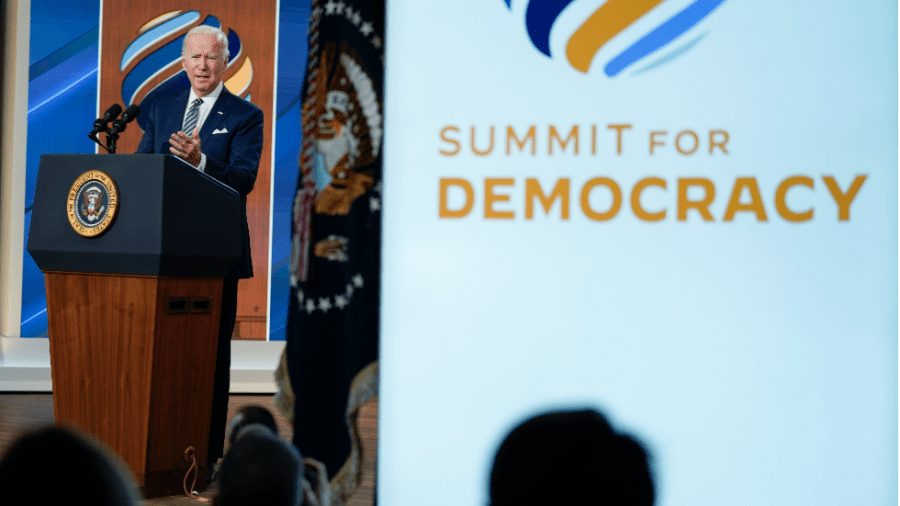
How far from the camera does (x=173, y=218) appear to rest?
1.87 m

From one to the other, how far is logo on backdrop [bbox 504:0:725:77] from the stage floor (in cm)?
114

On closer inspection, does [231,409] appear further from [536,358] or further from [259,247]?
[536,358]

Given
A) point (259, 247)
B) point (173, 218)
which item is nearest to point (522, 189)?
point (173, 218)

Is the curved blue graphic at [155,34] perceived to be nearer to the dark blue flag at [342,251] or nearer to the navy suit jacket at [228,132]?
the navy suit jacket at [228,132]

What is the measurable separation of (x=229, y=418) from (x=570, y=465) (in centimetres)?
247

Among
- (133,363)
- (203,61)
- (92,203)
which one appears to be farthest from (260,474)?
(203,61)

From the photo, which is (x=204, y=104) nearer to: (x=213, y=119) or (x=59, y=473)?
(x=213, y=119)

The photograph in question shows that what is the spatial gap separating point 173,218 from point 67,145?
341 centimetres

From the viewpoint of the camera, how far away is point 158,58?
4.85 meters

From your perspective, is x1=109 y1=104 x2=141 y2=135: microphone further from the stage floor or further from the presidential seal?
the stage floor

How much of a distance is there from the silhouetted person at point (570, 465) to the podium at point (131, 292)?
0.98 m

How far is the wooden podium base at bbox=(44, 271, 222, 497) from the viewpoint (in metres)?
1.88

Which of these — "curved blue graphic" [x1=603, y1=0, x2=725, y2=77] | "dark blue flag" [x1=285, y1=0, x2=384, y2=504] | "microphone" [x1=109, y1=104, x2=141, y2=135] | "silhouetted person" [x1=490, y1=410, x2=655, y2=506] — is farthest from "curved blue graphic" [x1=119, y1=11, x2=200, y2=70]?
"silhouetted person" [x1=490, y1=410, x2=655, y2=506]

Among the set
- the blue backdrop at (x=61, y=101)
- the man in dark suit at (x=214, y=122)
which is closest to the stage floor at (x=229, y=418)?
the man in dark suit at (x=214, y=122)
